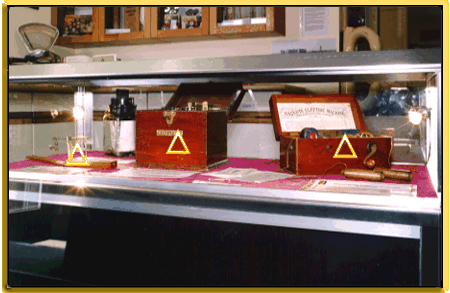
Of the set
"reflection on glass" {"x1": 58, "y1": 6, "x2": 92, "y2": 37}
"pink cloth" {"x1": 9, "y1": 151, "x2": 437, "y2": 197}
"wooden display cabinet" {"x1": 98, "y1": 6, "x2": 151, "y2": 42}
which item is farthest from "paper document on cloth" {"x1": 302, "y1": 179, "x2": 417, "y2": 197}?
"reflection on glass" {"x1": 58, "y1": 6, "x2": 92, "y2": 37}

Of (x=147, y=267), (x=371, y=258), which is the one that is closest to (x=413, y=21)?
(x=371, y=258)

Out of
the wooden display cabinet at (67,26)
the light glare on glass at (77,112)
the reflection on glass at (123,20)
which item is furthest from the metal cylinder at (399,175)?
the wooden display cabinet at (67,26)

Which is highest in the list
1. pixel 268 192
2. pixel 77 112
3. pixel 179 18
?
pixel 179 18

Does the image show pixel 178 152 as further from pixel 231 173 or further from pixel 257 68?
pixel 257 68

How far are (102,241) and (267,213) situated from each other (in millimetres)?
550

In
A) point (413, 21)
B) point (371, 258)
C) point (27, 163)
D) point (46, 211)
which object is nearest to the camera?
point (371, 258)

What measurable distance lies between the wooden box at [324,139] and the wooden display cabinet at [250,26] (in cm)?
145

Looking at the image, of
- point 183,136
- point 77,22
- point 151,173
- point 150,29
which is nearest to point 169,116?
point 183,136

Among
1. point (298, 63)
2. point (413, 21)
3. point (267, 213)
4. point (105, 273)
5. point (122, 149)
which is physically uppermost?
point (413, 21)

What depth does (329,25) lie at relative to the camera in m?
2.92

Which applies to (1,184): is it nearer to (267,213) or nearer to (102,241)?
(102,241)

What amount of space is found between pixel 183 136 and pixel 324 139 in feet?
1.39

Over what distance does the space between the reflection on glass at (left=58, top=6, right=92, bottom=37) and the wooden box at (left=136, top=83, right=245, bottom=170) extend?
7.17ft

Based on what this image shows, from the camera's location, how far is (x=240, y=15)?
2.82 m
